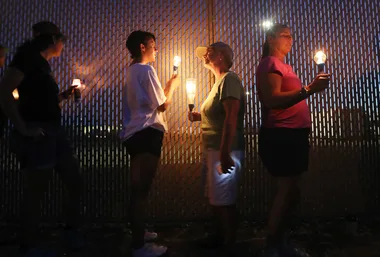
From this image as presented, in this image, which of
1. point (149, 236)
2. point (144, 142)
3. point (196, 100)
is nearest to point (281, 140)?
point (144, 142)

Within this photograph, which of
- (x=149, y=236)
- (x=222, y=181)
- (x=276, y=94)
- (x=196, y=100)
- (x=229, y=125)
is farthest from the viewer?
(x=196, y=100)

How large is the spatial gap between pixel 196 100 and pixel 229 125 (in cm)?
141

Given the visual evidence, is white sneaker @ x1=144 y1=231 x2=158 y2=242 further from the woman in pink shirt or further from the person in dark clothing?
the woman in pink shirt

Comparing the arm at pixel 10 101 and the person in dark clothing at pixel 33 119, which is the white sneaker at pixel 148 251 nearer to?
the person in dark clothing at pixel 33 119

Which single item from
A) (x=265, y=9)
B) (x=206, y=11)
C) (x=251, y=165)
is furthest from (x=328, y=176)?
(x=206, y=11)

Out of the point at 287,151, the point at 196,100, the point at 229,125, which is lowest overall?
the point at 287,151

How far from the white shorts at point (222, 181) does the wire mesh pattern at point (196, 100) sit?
1116 mm

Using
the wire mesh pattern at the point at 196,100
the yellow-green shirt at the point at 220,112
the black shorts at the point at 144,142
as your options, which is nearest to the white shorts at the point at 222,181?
the yellow-green shirt at the point at 220,112

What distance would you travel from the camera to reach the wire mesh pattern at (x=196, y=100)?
387cm

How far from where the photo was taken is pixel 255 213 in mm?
3898

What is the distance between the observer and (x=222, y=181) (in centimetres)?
267

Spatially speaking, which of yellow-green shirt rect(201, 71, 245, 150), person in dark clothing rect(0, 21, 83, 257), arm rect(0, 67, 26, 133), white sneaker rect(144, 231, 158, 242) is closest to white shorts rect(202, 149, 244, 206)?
yellow-green shirt rect(201, 71, 245, 150)

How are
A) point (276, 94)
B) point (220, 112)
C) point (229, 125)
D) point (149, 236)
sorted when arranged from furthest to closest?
point (149, 236) → point (220, 112) → point (229, 125) → point (276, 94)

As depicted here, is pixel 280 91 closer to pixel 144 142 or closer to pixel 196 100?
pixel 144 142
